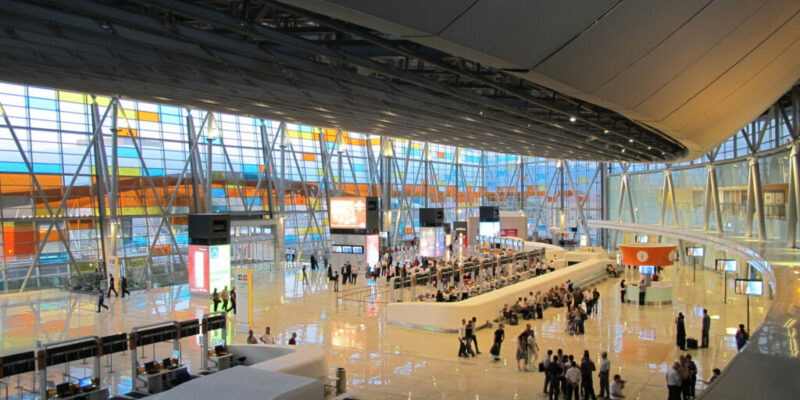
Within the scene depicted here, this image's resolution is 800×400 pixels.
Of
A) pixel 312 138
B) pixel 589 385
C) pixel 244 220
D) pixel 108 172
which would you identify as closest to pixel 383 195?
pixel 312 138

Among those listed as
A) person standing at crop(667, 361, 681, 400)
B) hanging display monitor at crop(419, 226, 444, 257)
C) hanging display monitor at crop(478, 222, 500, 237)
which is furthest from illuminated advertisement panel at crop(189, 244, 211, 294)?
hanging display monitor at crop(478, 222, 500, 237)

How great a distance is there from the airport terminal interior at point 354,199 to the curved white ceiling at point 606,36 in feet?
0.10

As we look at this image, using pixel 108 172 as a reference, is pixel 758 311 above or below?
below

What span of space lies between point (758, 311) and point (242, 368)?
63.4ft

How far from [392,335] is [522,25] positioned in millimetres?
13278

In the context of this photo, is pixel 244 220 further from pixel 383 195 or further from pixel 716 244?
pixel 716 244

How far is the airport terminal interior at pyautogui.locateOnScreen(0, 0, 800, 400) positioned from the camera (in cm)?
532

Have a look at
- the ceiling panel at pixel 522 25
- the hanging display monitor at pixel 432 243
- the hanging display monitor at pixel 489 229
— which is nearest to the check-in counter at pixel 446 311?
the ceiling panel at pixel 522 25

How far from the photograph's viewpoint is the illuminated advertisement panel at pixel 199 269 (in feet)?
69.4

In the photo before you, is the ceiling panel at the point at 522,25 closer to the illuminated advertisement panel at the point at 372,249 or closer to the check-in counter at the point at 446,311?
the check-in counter at the point at 446,311

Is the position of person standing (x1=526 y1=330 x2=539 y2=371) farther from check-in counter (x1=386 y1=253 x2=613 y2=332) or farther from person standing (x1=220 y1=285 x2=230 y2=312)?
person standing (x1=220 y1=285 x2=230 y2=312)

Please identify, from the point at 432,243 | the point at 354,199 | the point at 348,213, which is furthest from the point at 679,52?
the point at 432,243

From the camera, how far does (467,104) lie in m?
15.1

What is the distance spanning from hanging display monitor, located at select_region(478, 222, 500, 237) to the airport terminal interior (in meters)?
3.40
